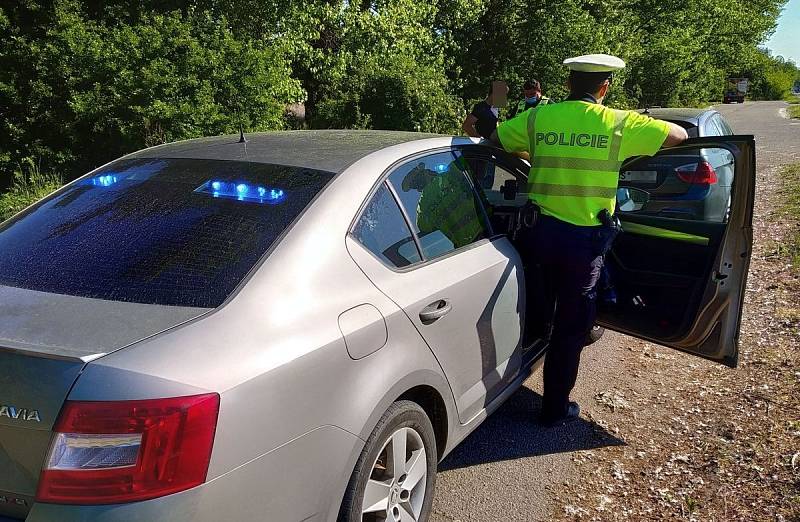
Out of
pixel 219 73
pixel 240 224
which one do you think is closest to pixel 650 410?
pixel 240 224

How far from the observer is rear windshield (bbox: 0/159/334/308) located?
1.97 meters

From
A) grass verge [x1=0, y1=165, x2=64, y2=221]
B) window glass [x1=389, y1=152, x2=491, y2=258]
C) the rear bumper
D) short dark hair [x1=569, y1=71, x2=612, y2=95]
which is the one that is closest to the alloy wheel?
the rear bumper

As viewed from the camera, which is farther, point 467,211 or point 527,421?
point 527,421

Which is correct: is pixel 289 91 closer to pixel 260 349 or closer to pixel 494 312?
pixel 494 312

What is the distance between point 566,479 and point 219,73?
718 cm

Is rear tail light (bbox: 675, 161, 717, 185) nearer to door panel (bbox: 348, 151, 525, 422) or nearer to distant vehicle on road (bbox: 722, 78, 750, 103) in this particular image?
door panel (bbox: 348, 151, 525, 422)

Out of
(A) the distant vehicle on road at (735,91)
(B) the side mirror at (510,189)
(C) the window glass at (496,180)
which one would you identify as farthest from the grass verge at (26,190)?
(A) the distant vehicle on road at (735,91)

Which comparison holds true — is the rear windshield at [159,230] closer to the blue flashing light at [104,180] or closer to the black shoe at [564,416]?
the blue flashing light at [104,180]

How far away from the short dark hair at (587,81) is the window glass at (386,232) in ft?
4.77

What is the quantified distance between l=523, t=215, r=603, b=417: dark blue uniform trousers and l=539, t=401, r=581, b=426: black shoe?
51 millimetres

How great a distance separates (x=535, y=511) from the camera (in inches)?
117

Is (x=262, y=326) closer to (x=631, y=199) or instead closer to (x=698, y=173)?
(x=631, y=199)

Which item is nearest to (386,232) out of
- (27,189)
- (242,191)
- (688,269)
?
(242,191)

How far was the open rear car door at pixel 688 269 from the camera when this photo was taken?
11.3ft
